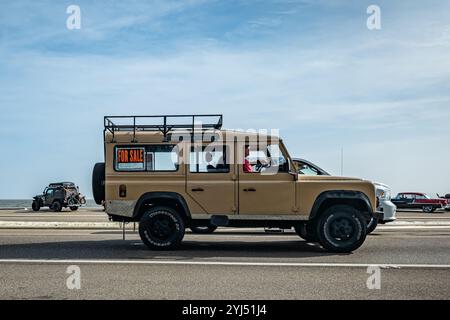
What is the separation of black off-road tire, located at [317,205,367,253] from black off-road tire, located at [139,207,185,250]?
9.58 ft

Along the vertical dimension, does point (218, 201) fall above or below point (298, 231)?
above

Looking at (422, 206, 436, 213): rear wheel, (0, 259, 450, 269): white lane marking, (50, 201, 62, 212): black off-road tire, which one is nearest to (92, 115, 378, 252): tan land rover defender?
(0, 259, 450, 269): white lane marking

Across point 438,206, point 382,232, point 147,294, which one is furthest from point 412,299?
point 438,206

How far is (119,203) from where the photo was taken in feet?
36.8

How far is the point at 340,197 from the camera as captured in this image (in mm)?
10930

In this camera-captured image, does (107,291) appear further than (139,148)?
No

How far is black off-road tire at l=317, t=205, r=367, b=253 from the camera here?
1095cm

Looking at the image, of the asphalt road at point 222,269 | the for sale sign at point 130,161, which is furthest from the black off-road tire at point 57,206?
the for sale sign at point 130,161

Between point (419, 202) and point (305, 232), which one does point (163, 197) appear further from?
point (419, 202)

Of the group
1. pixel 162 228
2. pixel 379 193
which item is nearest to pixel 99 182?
pixel 162 228

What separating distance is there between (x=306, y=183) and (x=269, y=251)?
1.69m

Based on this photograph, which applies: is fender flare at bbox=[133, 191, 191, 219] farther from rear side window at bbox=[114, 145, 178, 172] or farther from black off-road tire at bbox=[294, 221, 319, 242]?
black off-road tire at bbox=[294, 221, 319, 242]

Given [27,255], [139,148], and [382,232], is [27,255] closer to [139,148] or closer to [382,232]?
[139,148]

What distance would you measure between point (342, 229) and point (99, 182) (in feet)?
17.0
